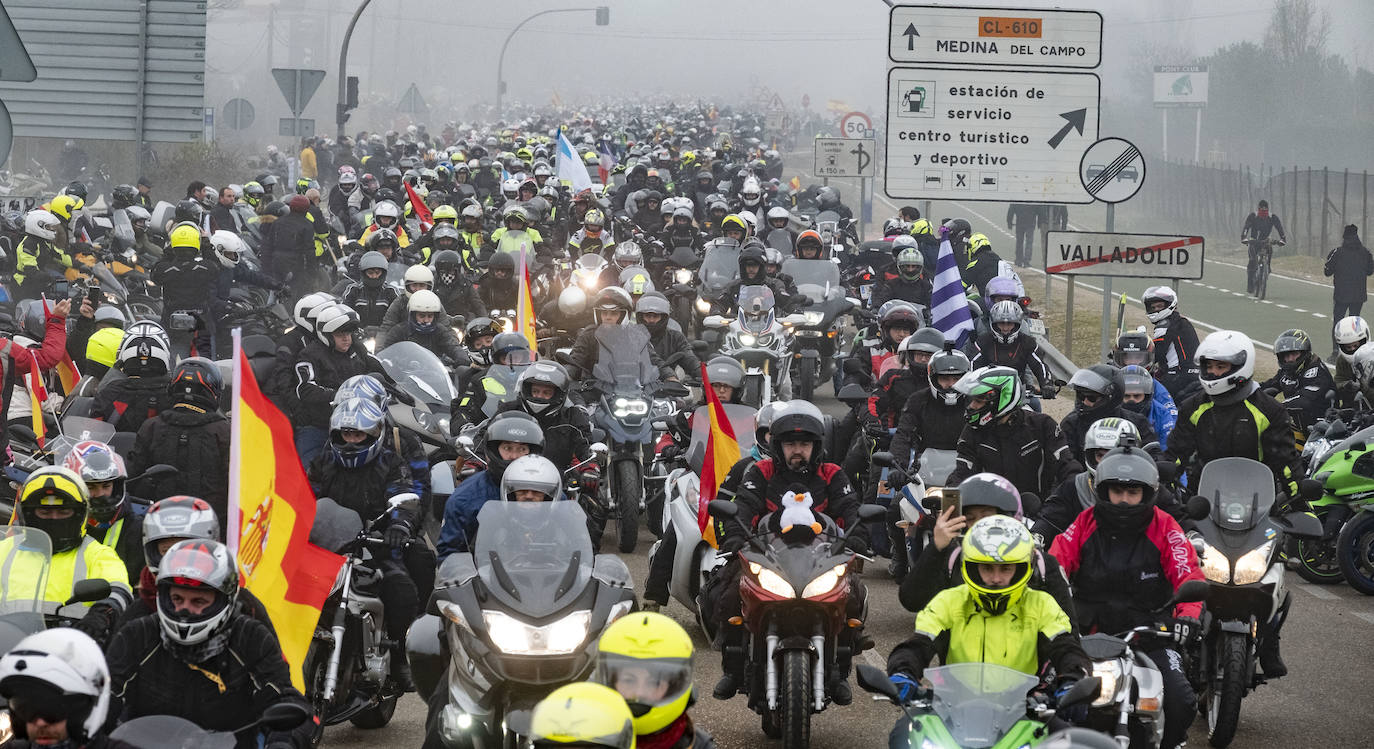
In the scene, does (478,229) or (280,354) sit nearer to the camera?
(280,354)

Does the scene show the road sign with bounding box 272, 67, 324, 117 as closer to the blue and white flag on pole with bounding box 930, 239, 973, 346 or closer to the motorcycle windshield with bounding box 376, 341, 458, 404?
the blue and white flag on pole with bounding box 930, 239, 973, 346

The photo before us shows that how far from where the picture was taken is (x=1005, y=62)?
733 inches

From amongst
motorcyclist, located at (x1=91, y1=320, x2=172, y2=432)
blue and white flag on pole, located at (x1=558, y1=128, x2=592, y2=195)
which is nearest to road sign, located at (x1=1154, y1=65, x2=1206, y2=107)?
blue and white flag on pole, located at (x1=558, y1=128, x2=592, y2=195)

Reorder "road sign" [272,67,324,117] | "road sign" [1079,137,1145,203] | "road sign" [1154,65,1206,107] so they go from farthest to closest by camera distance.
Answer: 1. "road sign" [1154,65,1206,107]
2. "road sign" [272,67,324,117]
3. "road sign" [1079,137,1145,203]

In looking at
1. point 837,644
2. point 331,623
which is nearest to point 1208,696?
point 837,644

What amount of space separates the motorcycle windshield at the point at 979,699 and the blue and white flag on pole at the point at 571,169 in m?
22.7

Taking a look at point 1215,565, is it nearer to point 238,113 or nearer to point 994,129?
point 994,129

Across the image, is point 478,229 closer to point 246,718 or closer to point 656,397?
point 656,397

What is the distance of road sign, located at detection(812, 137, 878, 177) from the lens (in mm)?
39312

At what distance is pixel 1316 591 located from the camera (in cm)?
1405

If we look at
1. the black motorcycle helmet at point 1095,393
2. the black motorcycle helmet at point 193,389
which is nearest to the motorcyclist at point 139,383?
the black motorcycle helmet at point 193,389

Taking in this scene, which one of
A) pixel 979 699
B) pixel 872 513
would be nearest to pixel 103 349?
pixel 872 513

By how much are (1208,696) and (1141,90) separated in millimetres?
83913

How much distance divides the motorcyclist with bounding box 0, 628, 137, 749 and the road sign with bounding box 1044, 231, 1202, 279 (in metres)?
12.2
